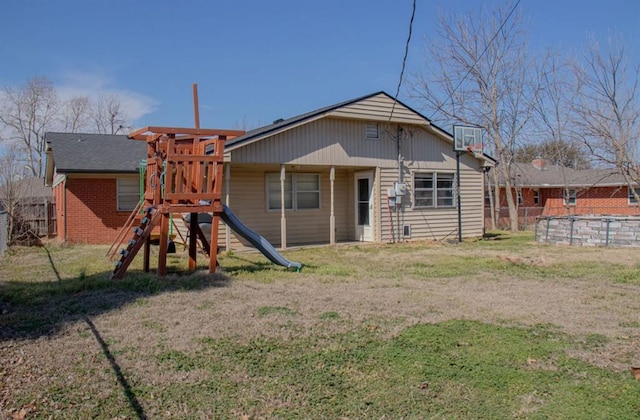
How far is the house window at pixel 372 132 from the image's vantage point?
14685 millimetres

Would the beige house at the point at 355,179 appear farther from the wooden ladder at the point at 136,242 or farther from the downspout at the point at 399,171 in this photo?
the wooden ladder at the point at 136,242

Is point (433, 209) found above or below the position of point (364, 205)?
below

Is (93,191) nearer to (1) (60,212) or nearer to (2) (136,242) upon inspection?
(1) (60,212)

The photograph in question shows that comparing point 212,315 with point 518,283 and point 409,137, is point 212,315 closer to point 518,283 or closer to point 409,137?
point 518,283

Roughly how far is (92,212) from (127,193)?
3.88 feet

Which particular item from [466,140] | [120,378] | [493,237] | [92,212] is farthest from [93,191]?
[493,237]

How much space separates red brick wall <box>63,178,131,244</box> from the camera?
1526 cm

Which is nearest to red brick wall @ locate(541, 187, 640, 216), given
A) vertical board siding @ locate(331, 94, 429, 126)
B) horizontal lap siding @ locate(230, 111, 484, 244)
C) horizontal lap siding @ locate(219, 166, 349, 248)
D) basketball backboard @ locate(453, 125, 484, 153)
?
basketball backboard @ locate(453, 125, 484, 153)

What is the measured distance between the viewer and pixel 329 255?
1223 cm

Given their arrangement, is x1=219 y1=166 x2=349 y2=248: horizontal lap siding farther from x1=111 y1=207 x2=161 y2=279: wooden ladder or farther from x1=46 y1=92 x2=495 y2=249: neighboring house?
x1=111 y1=207 x2=161 y2=279: wooden ladder

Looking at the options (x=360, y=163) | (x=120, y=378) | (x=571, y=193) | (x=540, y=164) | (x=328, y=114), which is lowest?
(x=120, y=378)

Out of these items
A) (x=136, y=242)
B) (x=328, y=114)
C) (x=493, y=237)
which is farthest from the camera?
(x=493, y=237)

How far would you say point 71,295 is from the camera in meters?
7.04

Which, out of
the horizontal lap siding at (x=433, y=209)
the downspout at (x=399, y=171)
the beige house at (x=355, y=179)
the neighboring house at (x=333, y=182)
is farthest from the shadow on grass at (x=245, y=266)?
the downspout at (x=399, y=171)
